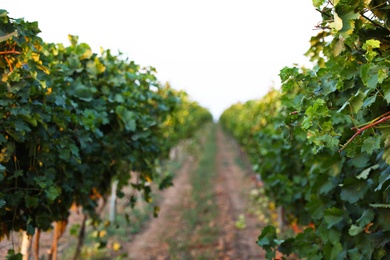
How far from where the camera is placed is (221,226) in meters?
9.54

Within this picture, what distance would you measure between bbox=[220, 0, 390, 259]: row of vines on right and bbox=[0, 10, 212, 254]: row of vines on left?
1.44 metres

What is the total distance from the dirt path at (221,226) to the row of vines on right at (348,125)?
4.14m

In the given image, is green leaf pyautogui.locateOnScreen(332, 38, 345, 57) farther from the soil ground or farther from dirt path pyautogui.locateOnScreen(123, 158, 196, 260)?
dirt path pyautogui.locateOnScreen(123, 158, 196, 260)

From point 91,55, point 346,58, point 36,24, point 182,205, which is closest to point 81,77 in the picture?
point 91,55

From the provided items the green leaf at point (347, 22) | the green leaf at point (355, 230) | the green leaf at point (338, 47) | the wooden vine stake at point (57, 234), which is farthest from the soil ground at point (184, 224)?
the green leaf at point (347, 22)

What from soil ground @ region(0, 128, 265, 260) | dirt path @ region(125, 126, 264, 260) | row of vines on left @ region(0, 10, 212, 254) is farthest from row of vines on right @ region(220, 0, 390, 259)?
dirt path @ region(125, 126, 264, 260)

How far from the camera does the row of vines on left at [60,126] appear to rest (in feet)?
7.96

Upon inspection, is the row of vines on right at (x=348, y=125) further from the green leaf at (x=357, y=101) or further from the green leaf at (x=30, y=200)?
the green leaf at (x=30, y=200)

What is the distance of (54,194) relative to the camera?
2.60 m

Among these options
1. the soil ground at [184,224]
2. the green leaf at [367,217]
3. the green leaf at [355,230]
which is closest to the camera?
the green leaf at [367,217]

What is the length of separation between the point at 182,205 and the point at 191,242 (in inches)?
148

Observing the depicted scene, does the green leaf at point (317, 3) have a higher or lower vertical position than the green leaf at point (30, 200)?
higher

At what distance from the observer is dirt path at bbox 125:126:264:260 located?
7.65 metres

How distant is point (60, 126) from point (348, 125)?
2137 mm
